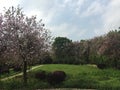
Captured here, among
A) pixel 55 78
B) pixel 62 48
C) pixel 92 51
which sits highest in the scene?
pixel 62 48

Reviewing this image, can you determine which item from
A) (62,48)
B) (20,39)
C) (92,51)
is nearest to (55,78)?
(20,39)

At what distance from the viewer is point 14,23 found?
33125 millimetres

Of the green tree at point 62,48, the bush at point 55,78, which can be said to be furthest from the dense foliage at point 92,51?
the bush at point 55,78

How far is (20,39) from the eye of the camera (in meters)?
32.4

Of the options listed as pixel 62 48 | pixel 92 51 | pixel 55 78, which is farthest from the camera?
pixel 62 48

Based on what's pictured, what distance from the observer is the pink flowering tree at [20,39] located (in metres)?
32.2

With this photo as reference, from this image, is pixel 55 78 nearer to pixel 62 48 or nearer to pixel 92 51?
pixel 92 51

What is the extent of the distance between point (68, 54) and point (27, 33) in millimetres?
38292

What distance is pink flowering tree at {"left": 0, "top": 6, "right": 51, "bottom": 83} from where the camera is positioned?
3225 centimetres

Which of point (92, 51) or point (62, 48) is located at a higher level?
point (62, 48)

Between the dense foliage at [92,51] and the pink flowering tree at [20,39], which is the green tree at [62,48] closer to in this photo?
the dense foliage at [92,51]

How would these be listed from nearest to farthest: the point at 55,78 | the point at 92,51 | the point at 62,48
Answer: the point at 55,78
the point at 92,51
the point at 62,48

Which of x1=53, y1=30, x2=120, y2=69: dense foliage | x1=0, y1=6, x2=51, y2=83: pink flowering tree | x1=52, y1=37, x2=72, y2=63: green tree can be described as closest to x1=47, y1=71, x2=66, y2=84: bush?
x1=0, y1=6, x2=51, y2=83: pink flowering tree

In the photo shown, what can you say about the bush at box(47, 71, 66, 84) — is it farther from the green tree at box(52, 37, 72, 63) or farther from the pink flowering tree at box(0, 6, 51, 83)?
the green tree at box(52, 37, 72, 63)
